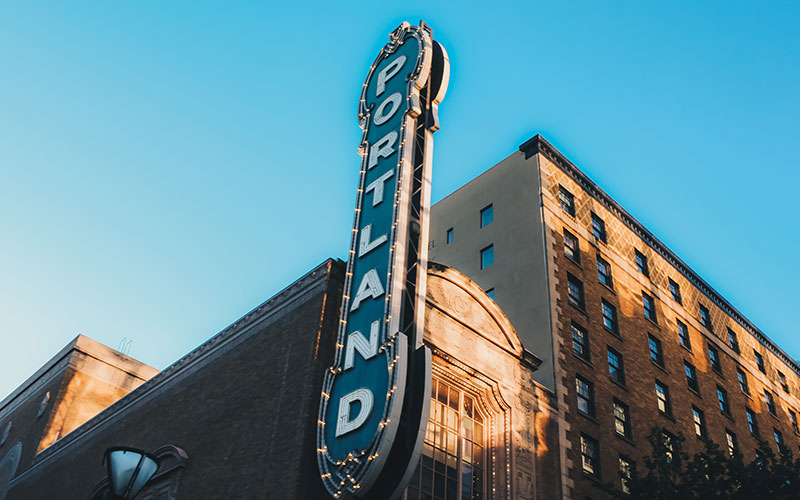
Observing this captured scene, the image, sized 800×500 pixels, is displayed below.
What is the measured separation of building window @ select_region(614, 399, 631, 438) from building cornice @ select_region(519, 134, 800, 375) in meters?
12.5

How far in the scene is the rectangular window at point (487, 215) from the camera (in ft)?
118

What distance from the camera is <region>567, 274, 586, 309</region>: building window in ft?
105

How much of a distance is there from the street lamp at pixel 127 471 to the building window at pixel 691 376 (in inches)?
1237

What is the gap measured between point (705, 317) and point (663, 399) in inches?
426

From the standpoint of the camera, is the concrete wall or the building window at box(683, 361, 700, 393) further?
the building window at box(683, 361, 700, 393)

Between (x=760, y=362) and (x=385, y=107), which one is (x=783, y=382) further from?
(x=385, y=107)

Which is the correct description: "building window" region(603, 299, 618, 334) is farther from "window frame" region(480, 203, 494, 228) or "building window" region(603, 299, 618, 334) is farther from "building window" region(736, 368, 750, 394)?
"building window" region(736, 368, 750, 394)

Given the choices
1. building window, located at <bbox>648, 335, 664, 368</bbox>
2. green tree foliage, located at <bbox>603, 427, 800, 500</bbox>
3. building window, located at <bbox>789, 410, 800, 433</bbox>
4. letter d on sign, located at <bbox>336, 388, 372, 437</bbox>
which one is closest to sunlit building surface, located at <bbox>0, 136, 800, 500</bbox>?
building window, located at <bbox>648, 335, 664, 368</bbox>

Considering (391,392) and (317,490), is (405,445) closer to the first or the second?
(391,392)

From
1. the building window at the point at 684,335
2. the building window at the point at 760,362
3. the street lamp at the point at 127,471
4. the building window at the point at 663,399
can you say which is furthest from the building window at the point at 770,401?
the street lamp at the point at 127,471

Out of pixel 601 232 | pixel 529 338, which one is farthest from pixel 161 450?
pixel 601 232

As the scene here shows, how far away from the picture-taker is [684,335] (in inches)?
1532

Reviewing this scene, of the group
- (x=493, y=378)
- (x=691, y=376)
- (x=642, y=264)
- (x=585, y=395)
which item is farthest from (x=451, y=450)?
(x=642, y=264)

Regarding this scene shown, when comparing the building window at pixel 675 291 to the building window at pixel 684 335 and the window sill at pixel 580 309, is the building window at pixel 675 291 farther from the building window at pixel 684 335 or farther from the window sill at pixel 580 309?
the window sill at pixel 580 309
